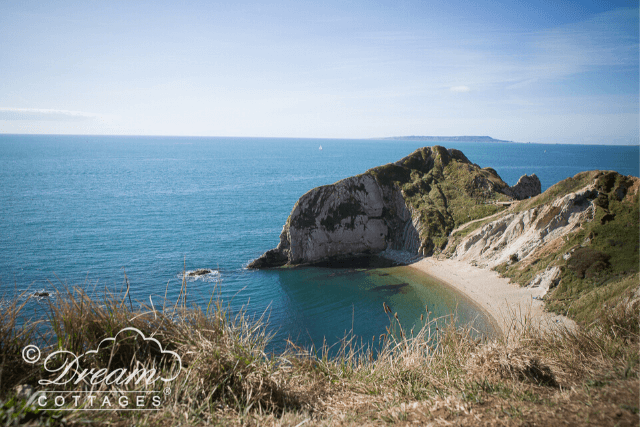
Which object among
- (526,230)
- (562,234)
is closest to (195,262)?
(526,230)

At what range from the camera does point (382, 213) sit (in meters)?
52.0

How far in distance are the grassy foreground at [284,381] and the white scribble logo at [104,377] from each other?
0.04 metres

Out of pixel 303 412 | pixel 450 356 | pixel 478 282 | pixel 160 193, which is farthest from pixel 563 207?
pixel 160 193

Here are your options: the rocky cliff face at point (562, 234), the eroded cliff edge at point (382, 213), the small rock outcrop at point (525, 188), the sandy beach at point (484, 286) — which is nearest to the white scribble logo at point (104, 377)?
the sandy beach at point (484, 286)

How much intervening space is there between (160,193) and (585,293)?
90758mm

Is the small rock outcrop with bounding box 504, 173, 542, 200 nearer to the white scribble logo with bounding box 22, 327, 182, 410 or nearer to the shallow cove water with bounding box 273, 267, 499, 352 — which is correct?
the shallow cove water with bounding box 273, 267, 499, 352

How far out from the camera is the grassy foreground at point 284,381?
4.07 meters

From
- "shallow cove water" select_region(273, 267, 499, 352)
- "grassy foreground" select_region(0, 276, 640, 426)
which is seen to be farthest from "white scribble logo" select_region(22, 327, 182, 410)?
→ "shallow cove water" select_region(273, 267, 499, 352)

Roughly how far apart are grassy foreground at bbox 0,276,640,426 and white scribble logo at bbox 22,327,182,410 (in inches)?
1.4

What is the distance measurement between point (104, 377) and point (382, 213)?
49035 mm

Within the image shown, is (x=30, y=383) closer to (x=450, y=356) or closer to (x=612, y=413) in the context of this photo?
(x=450, y=356)

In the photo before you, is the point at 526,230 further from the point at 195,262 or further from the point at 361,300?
the point at 195,262

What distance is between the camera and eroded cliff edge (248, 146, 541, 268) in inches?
1908

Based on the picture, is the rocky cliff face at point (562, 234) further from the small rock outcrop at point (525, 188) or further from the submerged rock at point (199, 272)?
the submerged rock at point (199, 272)
